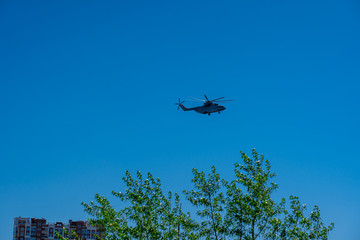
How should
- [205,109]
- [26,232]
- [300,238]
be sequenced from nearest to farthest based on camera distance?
[300,238]
[205,109]
[26,232]

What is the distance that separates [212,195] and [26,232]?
130277 millimetres

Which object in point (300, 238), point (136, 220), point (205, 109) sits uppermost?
point (205, 109)

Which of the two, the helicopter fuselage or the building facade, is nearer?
the helicopter fuselage

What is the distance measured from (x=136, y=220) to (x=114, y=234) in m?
2.20

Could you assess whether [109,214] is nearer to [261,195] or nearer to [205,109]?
[261,195]

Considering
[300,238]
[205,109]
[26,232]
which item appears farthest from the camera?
[26,232]

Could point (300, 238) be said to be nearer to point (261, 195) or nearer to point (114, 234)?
point (261, 195)

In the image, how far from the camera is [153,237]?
39875mm

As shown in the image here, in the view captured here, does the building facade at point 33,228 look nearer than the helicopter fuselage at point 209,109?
No

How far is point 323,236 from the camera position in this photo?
3959 cm

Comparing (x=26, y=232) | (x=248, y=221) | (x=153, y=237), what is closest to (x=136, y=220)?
(x=153, y=237)

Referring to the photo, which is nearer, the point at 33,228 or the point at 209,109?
the point at 209,109

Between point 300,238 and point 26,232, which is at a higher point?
point 26,232

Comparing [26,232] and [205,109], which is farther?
[26,232]
